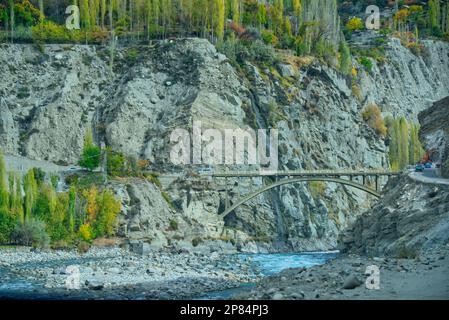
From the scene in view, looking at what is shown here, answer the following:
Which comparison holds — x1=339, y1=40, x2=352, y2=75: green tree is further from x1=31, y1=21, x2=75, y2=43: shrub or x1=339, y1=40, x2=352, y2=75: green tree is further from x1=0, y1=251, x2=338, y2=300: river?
x1=0, y1=251, x2=338, y2=300: river

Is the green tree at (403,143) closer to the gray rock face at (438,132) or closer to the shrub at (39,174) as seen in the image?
the gray rock face at (438,132)

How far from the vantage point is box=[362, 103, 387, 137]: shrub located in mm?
132375

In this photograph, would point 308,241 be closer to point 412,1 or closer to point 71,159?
point 71,159

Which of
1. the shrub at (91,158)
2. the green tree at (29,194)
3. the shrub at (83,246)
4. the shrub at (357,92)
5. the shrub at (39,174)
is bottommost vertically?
the shrub at (83,246)

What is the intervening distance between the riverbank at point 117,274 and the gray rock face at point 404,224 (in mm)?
9073

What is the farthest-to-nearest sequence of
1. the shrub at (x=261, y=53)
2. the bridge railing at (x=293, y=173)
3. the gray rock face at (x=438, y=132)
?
1. the shrub at (x=261, y=53)
2. the bridge railing at (x=293, y=173)
3. the gray rock face at (x=438, y=132)

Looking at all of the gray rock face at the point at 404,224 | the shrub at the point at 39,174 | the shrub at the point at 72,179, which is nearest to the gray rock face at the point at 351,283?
the gray rock face at the point at 404,224

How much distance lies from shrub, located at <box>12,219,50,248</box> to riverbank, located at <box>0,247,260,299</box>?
5.76 feet

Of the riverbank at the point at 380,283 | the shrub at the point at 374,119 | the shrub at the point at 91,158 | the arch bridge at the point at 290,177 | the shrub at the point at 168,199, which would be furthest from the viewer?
the shrub at the point at 374,119

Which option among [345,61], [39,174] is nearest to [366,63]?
[345,61]

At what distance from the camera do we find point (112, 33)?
122750 mm

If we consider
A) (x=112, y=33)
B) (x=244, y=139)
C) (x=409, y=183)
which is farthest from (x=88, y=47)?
(x=409, y=183)

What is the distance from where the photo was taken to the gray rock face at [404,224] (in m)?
60.2

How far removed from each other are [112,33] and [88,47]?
13.8 ft
